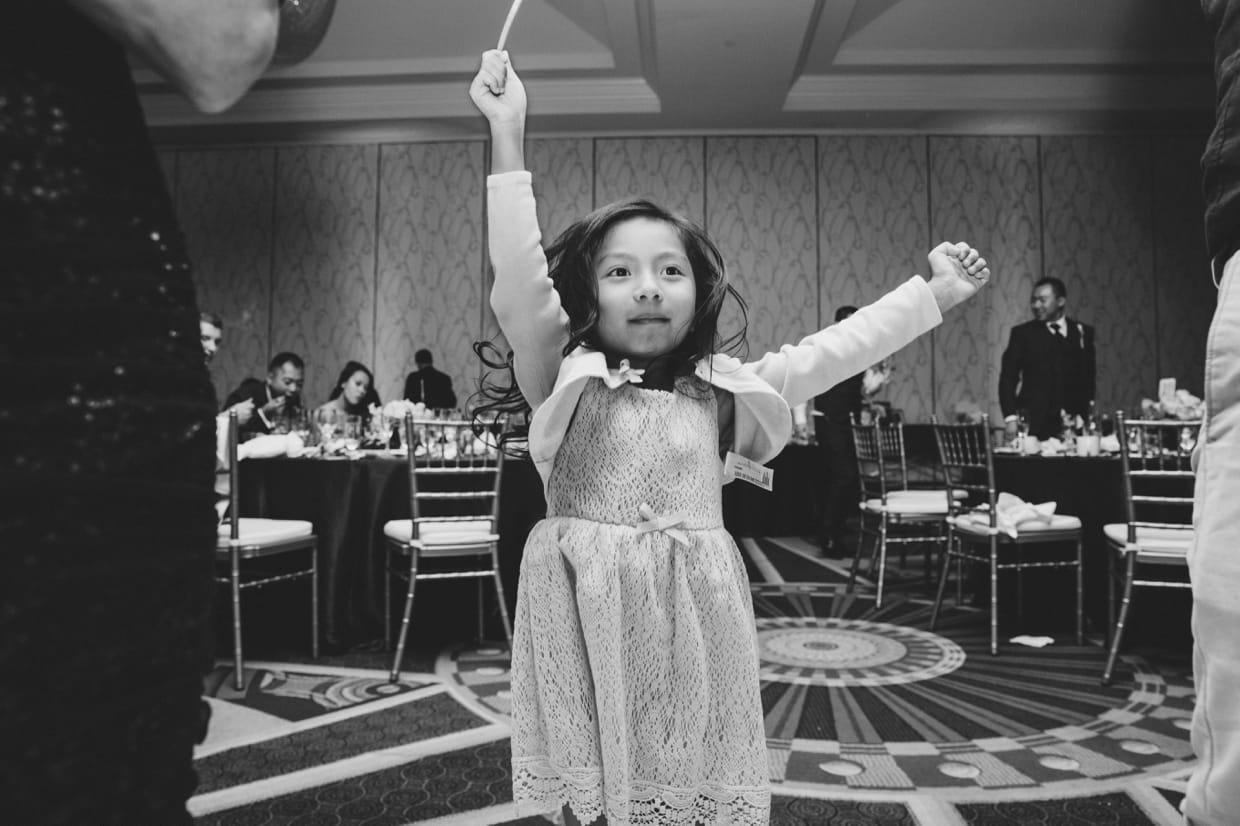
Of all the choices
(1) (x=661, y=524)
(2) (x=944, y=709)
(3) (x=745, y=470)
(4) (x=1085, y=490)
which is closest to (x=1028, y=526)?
(4) (x=1085, y=490)

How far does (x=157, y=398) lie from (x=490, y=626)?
11.2 feet

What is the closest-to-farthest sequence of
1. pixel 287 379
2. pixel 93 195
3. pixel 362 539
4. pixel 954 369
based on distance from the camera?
pixel 93 195
pixel 362 539
pixel 287 379
pixel 954 369

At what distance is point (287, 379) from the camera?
5.47 meters

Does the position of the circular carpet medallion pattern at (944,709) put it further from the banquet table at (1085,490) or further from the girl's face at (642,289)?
the girl's face at (642,289)

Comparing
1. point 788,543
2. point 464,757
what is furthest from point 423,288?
point 464,757

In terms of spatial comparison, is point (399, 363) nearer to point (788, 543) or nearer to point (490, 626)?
point (788, 543)

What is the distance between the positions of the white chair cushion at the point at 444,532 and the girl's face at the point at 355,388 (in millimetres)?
2416

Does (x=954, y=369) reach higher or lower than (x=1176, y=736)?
higher

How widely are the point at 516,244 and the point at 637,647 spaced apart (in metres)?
0.53

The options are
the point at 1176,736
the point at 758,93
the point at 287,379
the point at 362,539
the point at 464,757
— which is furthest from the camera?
the point at 758,93

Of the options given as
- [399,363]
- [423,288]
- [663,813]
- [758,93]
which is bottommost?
[663,813]

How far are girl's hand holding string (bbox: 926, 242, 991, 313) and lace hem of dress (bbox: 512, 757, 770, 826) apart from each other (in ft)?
2.45

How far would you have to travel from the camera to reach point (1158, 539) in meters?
3.06

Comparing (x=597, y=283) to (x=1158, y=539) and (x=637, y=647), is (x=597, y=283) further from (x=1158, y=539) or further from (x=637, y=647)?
(x=1158, y=539)
